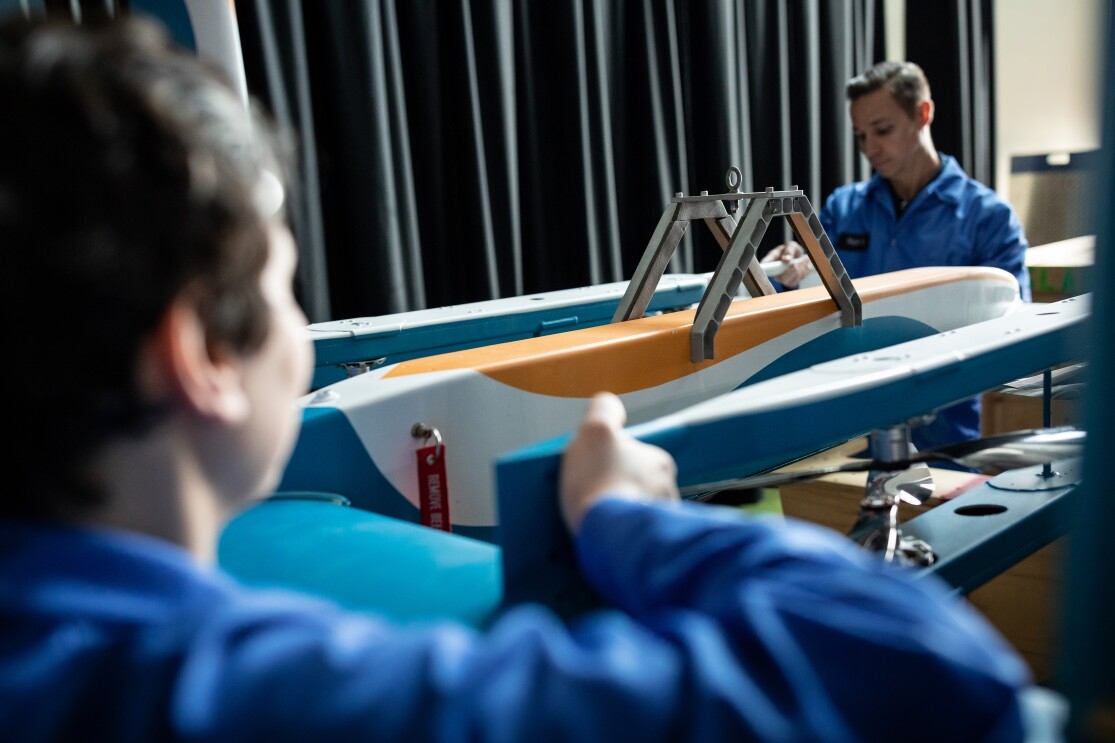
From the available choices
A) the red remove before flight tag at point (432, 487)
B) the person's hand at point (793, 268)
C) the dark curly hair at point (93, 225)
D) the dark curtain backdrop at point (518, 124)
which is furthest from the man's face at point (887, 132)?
the dark curly hair at point (93, 225)

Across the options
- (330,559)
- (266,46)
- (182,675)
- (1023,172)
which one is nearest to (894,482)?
(330,559)

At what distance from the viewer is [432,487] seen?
0.98m

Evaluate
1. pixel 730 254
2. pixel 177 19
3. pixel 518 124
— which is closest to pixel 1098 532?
pixel 730 254

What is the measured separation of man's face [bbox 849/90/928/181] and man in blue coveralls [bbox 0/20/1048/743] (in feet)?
6.45

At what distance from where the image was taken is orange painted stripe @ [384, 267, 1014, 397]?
3.43ft

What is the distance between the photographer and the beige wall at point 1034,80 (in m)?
3.67

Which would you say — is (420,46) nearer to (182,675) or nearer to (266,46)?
(266,46)

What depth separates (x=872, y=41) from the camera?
3.44 m

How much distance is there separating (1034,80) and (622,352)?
11.3 feet

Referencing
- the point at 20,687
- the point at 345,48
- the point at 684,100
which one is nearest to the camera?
the point at 20,687

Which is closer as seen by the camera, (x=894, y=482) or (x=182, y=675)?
(x=182, y=675)

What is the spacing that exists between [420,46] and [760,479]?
5.44 feet

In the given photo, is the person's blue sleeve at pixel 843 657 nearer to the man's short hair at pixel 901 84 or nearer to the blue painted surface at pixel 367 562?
the blue painted surface at pixel 367 562

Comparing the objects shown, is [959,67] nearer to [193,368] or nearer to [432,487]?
[432,487]
